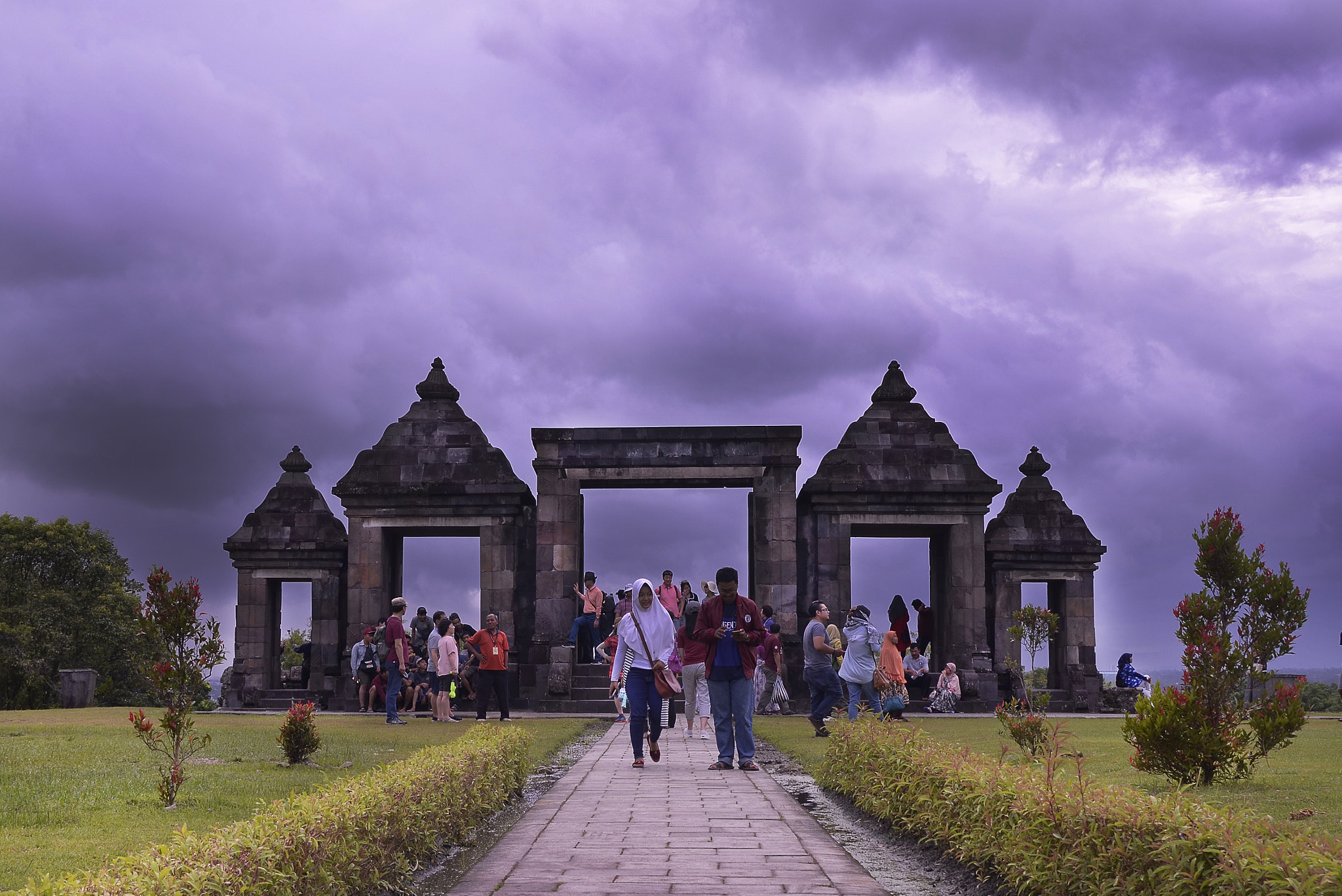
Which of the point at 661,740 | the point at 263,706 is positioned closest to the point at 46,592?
the point at 263,706

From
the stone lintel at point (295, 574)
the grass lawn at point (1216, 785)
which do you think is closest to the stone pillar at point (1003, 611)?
the grass lawn at point (1216, 785)

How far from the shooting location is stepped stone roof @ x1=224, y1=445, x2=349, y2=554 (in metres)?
30.1

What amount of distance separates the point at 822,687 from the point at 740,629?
543 cm

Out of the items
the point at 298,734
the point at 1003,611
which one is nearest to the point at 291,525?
the point at 1003,611

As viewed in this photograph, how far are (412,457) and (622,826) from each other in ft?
66.5

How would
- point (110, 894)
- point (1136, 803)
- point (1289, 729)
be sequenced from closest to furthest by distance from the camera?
1. point (110, 894)
2. point (1136, 803)
3. point (1289, 729)

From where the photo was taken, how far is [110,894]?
441cm

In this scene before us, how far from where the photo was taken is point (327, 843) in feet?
18.6

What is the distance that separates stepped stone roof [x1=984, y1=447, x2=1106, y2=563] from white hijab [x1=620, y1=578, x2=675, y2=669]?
714 inches

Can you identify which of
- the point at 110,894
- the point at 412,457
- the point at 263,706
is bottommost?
the point at 263,706

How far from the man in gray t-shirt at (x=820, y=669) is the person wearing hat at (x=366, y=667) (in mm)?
9819

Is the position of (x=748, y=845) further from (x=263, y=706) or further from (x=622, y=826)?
(x=263, y=706)

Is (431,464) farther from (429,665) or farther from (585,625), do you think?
(429,665)

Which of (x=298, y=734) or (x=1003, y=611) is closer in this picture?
(x=298, y=734)
